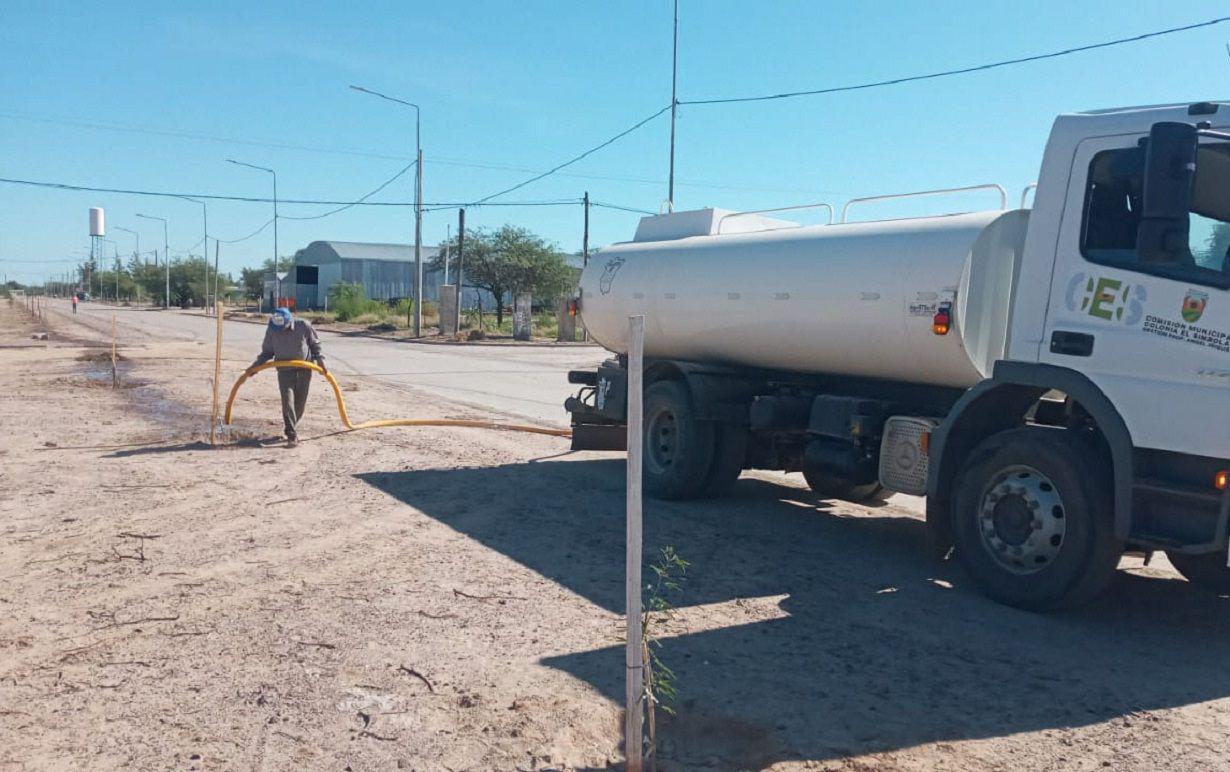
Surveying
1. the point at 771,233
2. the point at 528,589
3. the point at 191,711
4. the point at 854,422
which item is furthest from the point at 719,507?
the point at 191,711

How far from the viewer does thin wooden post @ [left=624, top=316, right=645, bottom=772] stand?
3570mm

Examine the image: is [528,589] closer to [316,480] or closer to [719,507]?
[719,507]

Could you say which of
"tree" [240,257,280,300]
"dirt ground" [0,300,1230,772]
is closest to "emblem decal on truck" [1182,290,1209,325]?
"dirt ground" [0,300,1230,772]

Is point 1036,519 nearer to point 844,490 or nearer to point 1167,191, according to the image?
point 1167,191

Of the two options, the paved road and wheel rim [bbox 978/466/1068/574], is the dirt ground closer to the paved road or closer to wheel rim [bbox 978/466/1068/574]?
wheel rim [bbox 978/466/1068/574]

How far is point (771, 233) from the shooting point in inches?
352

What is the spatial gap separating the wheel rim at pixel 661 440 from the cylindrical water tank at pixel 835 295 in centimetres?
67

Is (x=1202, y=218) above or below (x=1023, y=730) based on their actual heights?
above

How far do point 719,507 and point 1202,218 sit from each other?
475 cm

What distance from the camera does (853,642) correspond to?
5.48 meters

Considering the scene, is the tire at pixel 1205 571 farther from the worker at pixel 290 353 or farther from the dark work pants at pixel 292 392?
the dark work pants at pixel 292 392

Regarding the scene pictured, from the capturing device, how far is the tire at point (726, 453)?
932 cm

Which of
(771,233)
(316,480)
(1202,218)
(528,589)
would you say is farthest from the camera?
(316,480)

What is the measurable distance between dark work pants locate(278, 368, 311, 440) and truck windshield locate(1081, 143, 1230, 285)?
871 cm
